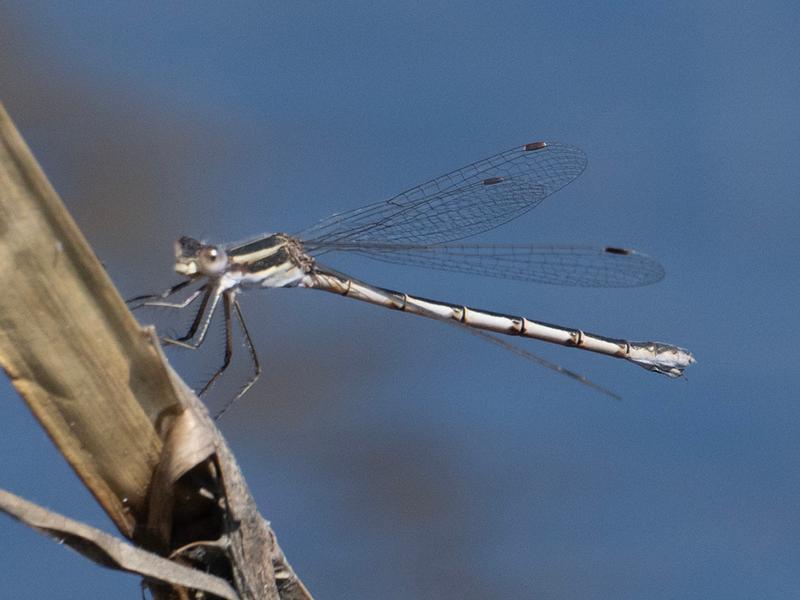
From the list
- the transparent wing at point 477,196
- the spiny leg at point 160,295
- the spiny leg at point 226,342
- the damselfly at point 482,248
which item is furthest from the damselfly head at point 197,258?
the transparent wing at point 477,196

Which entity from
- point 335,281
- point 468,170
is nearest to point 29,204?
point 335,281

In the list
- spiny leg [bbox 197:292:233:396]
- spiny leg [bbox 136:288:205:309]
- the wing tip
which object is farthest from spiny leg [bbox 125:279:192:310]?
the wing tip

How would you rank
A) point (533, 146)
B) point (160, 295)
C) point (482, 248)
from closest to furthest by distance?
point (160, 295) < point (482, 248) < point (533, 146)

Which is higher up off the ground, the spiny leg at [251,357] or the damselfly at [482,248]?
the damselfly at [482,248]

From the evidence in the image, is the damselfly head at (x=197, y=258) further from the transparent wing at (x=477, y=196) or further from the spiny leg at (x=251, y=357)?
the transparent wing at (x=477, y=196)

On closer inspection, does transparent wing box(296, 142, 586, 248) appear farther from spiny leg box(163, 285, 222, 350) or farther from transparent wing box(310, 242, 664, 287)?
spiny leg box(163, 285, 222, 350)

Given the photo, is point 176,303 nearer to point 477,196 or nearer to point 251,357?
point 251,357

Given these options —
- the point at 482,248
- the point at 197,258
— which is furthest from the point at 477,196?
the point at 197,258

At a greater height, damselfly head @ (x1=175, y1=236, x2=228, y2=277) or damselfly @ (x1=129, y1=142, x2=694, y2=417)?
damselfly @ (x1=129, y1=142, x2=694, y2=417)
